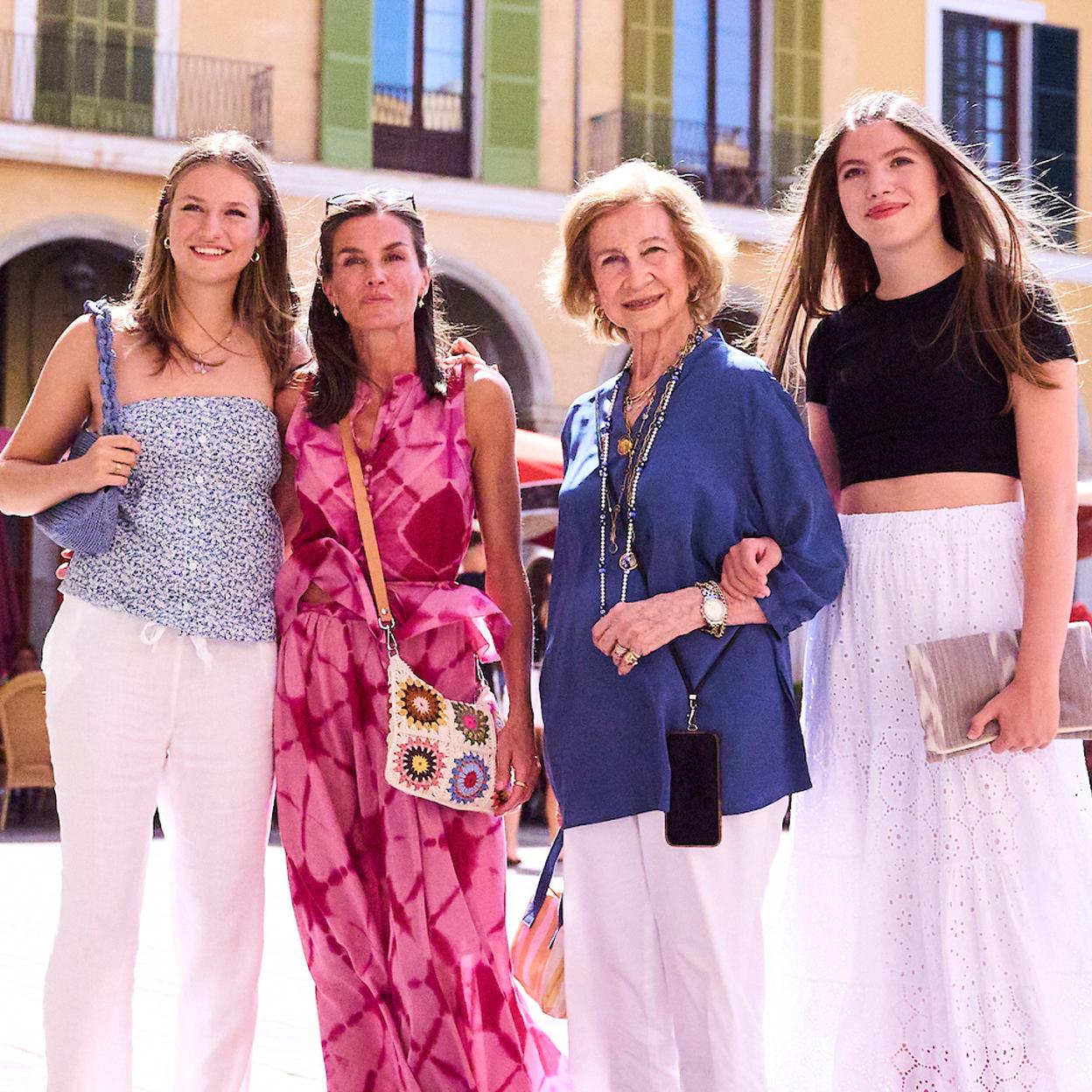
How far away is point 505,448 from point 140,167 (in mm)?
11903

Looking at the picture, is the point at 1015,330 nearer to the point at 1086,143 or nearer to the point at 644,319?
the point at 644,319

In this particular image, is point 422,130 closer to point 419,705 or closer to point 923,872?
point 419,705

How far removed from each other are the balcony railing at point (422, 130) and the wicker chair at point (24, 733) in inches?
241

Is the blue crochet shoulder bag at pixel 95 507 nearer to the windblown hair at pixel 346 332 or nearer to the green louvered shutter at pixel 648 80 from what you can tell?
the windblown hair at pixel 346 332

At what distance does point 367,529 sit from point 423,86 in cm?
1312

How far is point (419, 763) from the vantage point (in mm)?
3600

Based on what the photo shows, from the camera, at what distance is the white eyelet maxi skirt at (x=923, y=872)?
3428 mm

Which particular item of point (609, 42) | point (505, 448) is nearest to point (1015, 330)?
point (505, 448)

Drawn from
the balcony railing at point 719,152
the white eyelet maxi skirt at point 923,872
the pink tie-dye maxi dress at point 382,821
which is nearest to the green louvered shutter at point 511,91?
the balcony railing at point 719,152

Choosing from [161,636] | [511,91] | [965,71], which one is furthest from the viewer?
[965,71]

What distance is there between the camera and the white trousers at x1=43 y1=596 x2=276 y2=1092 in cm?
362

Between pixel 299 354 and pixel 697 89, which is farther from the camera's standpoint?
pixel 697 89

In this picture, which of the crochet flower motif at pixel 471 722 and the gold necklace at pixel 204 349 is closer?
the crochet flower motif at pixel 471 722

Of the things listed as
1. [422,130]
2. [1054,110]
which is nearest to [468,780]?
[422,130]
